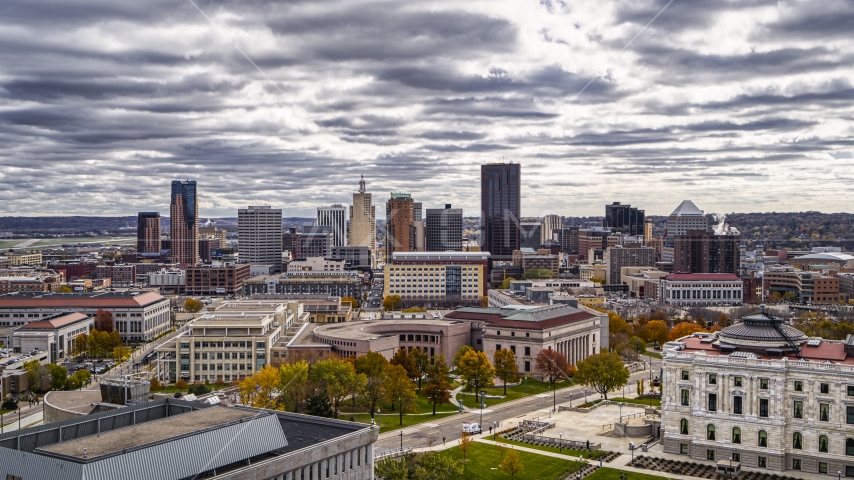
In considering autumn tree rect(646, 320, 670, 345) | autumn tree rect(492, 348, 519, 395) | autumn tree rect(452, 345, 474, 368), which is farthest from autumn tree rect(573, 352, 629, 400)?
autumn tree rect(646, 320, 670, 345)

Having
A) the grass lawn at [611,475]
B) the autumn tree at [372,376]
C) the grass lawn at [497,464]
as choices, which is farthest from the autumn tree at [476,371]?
the grass lawn at [611,475]

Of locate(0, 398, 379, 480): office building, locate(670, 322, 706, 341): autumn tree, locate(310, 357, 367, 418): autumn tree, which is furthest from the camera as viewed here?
locate(670, 322, 706, 341): autumn tree

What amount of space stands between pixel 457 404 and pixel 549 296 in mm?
73305

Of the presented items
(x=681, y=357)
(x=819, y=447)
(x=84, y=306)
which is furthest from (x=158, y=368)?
(x=819, y=447)

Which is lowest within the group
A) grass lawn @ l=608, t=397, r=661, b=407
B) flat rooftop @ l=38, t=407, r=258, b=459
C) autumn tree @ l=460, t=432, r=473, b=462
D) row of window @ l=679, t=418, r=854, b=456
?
grass lawn @ l=608, t=397, r=661, b=407

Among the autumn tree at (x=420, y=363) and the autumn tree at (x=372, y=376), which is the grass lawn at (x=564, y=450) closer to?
the autumn tree at (x=372, y=376)

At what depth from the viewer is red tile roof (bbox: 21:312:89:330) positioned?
132 m

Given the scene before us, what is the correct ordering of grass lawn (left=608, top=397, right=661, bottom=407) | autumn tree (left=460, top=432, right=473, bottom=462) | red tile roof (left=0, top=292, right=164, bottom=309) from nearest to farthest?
1. autumn tree (left=460, top=432, right=473, bottom=462)
2. grass lawn (left=608, top=397, right=661, bottom=407)
3. red tile roof (left=0, top=292, right=164, bottom=309)

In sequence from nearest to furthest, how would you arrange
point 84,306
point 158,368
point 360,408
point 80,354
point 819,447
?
point 819,447 < point 360,408 < point 158,368 < point 80,354 < point 84,306

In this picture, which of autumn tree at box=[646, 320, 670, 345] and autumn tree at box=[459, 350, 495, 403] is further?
autumn tree at box=[646, 320, 670, 345]

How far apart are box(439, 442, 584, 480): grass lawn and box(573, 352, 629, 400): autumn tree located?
25087 millimetres

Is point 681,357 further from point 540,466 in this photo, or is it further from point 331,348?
point 331,348

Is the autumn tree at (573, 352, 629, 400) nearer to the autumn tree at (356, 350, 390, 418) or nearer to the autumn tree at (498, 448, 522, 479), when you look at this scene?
the autumn tree at (356, 350, 390, 418)

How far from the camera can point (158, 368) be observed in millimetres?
113125
